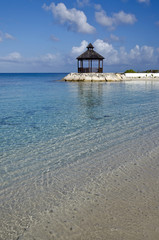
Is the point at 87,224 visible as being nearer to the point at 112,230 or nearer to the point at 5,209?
the point at 112,230

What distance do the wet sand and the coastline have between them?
42849 mm

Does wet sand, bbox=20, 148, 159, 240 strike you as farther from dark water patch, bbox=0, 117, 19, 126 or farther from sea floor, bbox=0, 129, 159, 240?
dark water patch, bbox=0, 117, 19, 126

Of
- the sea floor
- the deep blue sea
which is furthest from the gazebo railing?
the sea floor

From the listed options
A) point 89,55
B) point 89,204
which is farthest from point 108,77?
point 89,204

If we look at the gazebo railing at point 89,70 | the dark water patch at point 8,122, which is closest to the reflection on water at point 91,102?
Result: the dark water patch at point 8,122

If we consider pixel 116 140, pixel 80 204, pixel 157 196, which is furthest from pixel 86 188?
pixel 116 140

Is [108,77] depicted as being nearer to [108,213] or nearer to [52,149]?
[52,149]

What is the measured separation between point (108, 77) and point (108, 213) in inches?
1829

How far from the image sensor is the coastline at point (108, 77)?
46.0m

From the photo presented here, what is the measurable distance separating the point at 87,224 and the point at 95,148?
3300 millimetres

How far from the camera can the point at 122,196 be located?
12.2 ft

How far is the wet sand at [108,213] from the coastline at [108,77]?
4285 centimetres

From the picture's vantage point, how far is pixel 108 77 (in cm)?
4784

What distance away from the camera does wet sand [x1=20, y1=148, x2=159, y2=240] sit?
2861 mm
